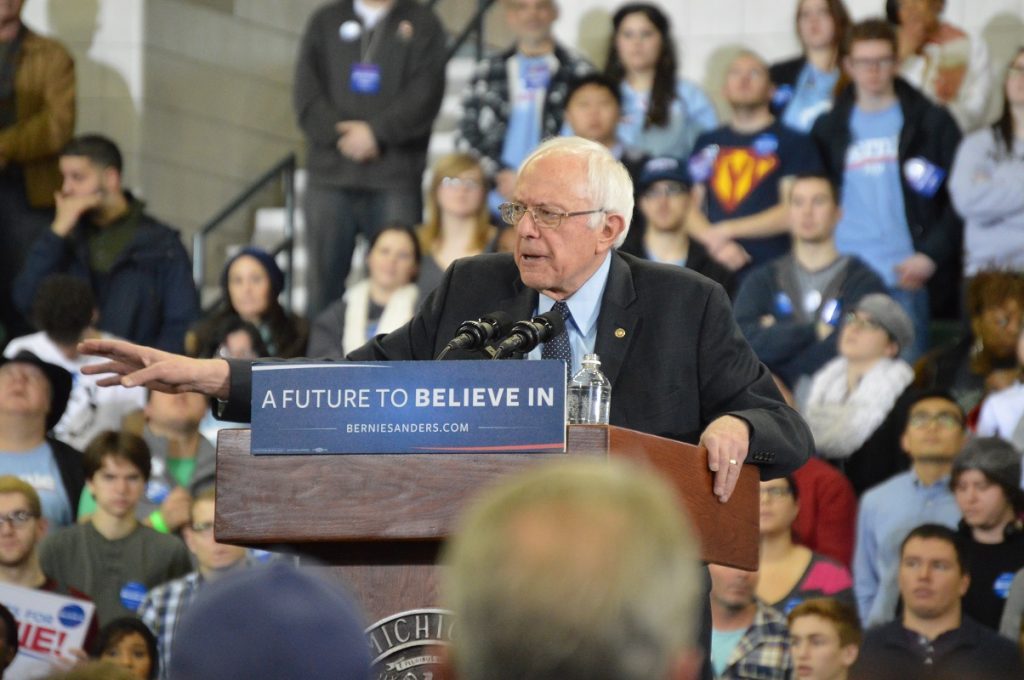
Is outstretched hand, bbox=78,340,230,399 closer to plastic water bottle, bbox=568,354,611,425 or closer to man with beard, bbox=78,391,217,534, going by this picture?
plastic water bottle, bbox=568,354,611,425

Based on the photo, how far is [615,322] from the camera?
328 cm

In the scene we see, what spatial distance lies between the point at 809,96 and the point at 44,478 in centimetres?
384

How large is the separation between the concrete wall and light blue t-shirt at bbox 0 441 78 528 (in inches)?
146

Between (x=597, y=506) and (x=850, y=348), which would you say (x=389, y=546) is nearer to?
(x=597, y=506)

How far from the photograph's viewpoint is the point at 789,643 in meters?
5.62

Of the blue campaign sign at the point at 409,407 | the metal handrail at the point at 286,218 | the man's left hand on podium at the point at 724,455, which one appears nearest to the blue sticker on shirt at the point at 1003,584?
the man's left hand on podium at the point at 724,455

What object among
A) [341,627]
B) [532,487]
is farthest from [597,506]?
[341,627]

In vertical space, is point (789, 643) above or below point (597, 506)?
below

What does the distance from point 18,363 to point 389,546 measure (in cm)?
452

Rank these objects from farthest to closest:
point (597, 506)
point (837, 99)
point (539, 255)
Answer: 1. point (837, 99)
2. point (539, 255)
3. point (597, 506)

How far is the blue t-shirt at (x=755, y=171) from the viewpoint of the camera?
7711 mm

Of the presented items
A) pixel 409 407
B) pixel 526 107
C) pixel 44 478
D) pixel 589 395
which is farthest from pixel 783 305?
pixel 409 407

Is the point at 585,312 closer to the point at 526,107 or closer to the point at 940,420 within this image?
the point at 940,420

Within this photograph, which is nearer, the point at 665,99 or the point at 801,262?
the point at 801,262
